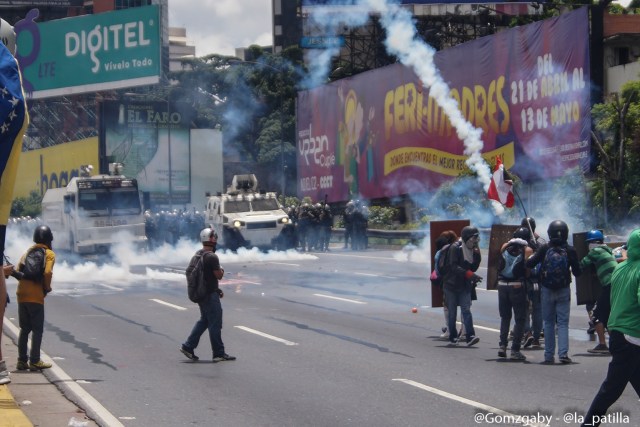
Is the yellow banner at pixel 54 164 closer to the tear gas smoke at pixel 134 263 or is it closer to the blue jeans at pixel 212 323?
the tear gas smoke at pixel 134 263

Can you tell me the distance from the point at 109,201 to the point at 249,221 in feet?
16.4

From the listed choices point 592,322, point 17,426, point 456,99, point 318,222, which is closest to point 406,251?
point 318,222

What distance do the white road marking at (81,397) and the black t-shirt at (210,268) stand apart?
2079 millimetres

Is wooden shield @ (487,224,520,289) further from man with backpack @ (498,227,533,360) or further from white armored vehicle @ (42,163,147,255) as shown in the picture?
white armored vehicle @ (42,163,147,255)

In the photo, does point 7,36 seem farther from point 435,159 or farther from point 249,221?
point 435,159

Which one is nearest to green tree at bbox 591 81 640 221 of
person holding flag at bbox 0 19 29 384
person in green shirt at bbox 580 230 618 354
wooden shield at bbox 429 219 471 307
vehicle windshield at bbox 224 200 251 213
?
vehicle windshield at bbox 224 200 251 213

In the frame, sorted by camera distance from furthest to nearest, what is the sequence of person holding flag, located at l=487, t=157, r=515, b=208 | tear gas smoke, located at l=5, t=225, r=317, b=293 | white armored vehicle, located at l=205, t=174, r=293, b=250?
white armored vehicle, located at l=205, t=174, r=293, b=250 < tear gas smoke, located at l=5, t=225, r=317, b=293 < person holding flag, located at l=487, t=157, r=515, b=208

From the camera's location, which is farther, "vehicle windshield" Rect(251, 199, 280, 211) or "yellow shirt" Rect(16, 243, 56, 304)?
"vehicle windshield" Rect(251, 199, 280, 211)

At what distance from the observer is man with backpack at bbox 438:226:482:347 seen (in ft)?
52.6

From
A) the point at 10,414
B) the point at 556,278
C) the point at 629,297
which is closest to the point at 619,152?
the point at 556,278

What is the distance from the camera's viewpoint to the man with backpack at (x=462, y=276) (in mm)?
16047

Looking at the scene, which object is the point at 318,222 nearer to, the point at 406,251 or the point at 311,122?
the point at 406,251

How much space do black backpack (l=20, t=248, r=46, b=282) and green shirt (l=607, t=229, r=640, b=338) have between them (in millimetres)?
7358

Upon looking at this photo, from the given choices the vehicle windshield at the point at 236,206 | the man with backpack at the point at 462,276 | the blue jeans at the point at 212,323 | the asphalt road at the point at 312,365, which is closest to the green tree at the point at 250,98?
the vehicle windshield at the point at 236,206
